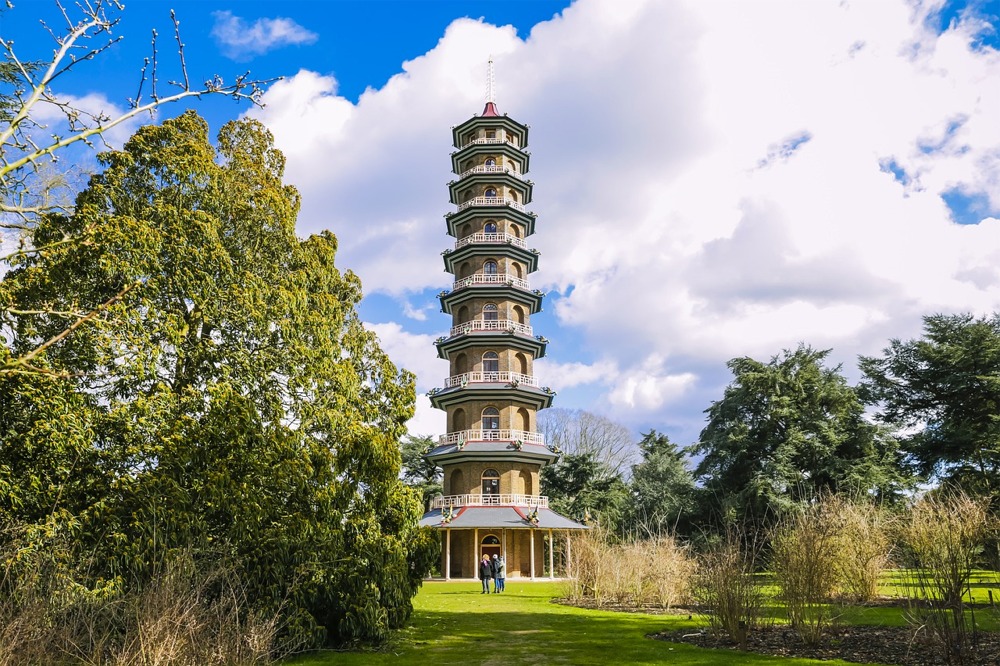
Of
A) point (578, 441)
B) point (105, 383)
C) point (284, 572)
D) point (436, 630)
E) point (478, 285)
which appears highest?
point (478, 285)

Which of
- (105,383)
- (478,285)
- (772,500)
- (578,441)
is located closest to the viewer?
(105,383)

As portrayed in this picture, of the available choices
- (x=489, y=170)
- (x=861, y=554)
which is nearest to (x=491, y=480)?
(x=489, y=170)

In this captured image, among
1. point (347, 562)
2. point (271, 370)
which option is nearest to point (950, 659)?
point (347, 562)

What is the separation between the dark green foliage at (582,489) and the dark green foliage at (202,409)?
24.7m

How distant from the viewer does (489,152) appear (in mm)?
36688

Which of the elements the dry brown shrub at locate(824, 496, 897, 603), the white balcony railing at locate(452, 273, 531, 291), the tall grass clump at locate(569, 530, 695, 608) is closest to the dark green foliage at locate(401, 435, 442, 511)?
the white balcony railing at locate(452, 273, 531, 291)

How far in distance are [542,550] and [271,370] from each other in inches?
954

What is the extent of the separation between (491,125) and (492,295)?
9.74m

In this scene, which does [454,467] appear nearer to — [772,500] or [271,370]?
[772,500]

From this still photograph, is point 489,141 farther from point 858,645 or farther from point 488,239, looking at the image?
point 858,645

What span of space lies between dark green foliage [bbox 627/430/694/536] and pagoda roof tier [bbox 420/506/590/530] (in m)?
4.22

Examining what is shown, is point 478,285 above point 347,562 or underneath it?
above

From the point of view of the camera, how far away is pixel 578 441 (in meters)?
50.4

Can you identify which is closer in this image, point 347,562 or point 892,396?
point 347,562
